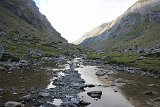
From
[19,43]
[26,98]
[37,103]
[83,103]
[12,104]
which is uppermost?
[19,43]

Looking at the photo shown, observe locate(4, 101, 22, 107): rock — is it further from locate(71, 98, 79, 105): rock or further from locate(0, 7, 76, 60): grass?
locate(0, 7, 76, 60): grass

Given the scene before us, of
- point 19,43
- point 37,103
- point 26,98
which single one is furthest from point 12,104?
point 19,43

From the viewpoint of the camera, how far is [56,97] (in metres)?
41.1

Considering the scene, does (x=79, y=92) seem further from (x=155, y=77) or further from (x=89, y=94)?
(x=155, y=77)

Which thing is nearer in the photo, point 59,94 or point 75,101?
point 75,101

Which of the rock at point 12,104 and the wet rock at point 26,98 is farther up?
the wet rock at point 26,98

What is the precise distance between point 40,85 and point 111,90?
11.9 metres

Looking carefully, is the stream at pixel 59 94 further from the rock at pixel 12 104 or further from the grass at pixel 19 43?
the grass at pixel 19 43

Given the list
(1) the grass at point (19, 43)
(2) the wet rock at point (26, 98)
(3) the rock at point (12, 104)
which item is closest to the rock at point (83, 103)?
(2) the wet rock at point (26, 98)

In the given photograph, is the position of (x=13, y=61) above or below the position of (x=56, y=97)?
above

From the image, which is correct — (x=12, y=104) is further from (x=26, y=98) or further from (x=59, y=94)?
(x=59, y=94)

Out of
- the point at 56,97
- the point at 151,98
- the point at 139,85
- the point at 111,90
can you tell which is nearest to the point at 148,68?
the point at 139,85

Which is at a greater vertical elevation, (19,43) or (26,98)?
(19,43)

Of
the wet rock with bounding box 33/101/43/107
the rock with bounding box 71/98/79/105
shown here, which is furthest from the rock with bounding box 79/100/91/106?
the wet rock with bounding box 33/101/43/107
